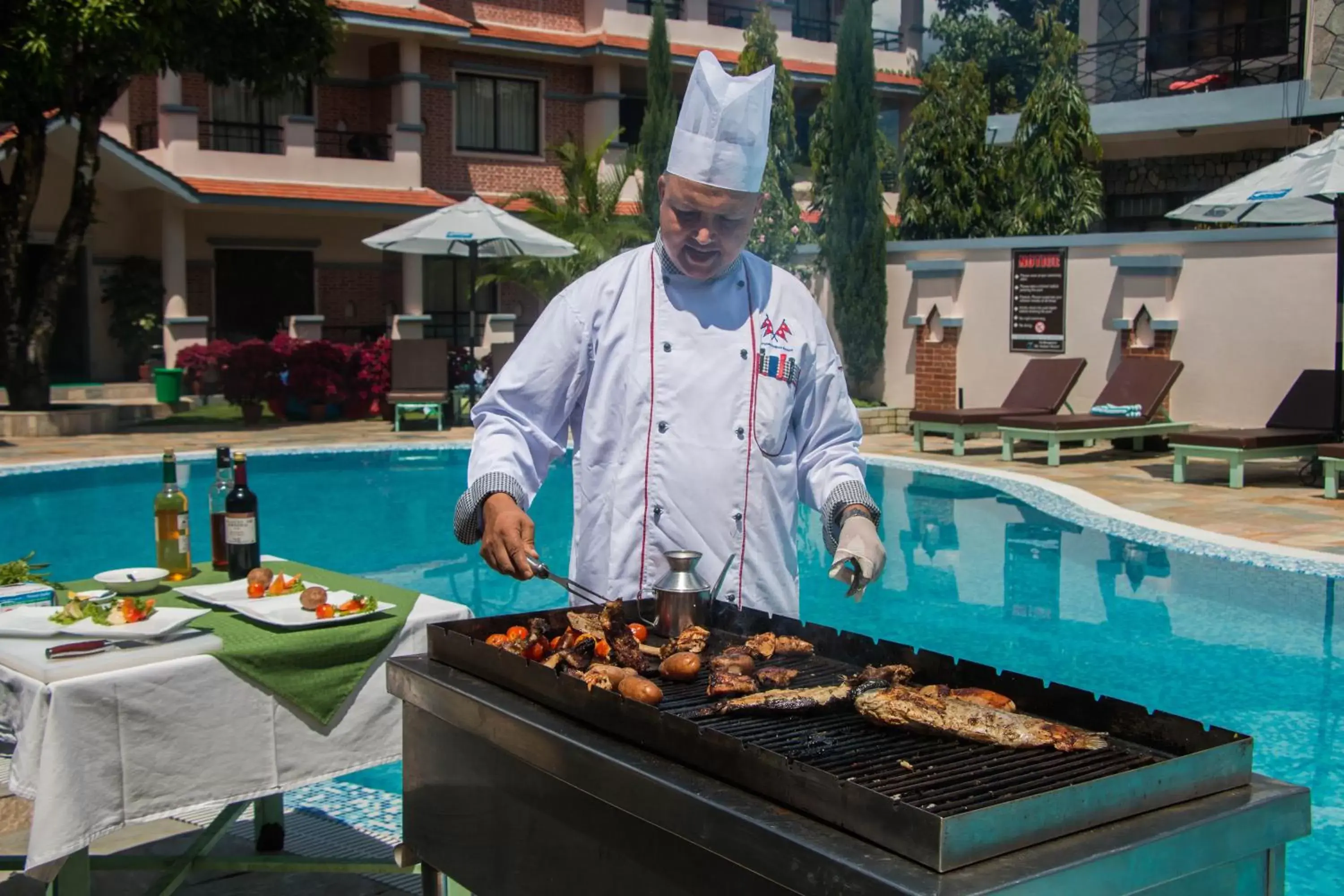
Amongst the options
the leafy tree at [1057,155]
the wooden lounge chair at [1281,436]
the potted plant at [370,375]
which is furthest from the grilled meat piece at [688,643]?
the leafy tree at [1057,155]

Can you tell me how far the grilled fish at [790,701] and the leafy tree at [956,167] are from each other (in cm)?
2115

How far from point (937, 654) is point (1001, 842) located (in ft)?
2.19

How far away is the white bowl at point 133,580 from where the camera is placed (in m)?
3.65

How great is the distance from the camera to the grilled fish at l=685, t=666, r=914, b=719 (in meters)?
2.26

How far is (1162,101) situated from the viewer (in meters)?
20.5

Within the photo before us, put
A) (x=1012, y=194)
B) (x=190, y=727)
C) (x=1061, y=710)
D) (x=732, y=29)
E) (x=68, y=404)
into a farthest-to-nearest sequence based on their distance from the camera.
→ (x=732, y=29) → (x=1012, y=194) → (x=68, y=404) → (x=190, y=727) → (x=1061, y=710)

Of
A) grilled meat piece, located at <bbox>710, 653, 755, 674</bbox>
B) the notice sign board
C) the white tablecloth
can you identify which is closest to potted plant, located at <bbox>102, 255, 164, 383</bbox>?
the notice sign board

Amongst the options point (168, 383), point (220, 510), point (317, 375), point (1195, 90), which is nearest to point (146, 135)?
point (168, 383)

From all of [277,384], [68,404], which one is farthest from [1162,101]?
[68,404]

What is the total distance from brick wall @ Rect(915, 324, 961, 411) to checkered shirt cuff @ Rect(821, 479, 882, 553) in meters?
14.7

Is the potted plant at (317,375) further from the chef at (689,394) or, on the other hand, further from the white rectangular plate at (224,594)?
the chef at (689,394)

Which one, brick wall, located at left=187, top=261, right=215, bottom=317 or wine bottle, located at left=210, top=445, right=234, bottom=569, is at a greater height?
brick wall, located at left=187, top=261, right=215, bottom=317

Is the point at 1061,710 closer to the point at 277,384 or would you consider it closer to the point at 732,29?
the point at 277,384

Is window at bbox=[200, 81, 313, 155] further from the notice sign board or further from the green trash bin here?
the notice sign board
